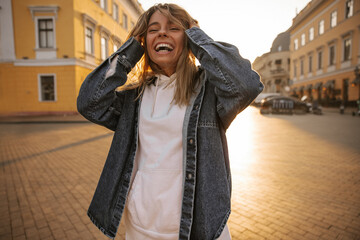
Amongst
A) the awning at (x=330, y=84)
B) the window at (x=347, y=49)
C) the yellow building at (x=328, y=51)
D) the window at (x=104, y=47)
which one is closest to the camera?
the window at (x=104, y=47)

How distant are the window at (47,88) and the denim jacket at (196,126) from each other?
1908cm

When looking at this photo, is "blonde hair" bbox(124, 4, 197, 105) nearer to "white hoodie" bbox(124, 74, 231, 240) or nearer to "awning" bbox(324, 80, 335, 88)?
"white hoodie" bbox(124, 74, 231, 240)

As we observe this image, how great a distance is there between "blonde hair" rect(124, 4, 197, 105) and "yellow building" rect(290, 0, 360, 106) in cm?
2213

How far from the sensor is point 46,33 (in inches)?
703

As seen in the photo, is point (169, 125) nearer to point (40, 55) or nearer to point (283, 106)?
point (283, 106)

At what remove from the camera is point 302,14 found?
33594mm

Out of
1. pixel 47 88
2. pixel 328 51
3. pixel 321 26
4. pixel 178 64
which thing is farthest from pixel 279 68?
pixel 178 64

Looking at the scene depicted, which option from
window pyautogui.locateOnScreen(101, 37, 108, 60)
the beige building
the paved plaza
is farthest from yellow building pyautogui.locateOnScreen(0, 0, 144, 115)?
the beige building

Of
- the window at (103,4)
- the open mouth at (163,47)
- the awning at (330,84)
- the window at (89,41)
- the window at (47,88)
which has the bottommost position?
the open mouth at (163,47)

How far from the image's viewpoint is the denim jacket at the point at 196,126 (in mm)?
1203

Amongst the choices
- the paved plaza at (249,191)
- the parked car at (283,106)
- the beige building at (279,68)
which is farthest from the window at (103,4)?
the beige building at (279,68)

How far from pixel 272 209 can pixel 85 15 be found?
65.4 ft

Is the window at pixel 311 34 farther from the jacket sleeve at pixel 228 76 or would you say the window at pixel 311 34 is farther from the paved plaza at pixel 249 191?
the jacket sleeve at pixel 228 76

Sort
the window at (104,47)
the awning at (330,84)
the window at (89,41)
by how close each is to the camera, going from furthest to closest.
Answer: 1. the awning at (330,84)
2. the window at (104,47)
3. the window at (89,41)
